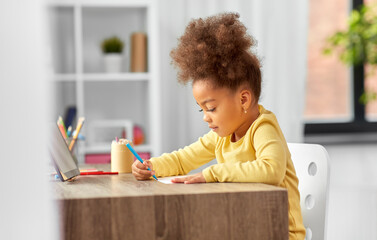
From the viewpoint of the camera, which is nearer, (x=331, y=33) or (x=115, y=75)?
(x=115, y=75)

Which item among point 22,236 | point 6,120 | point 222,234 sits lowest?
point 222,234

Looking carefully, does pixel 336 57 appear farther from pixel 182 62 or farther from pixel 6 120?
pixel 6 120

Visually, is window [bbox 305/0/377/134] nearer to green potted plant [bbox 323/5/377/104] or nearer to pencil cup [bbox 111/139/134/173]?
green potted plant [bbox 323/5/377/104]

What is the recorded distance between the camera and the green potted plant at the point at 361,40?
3.05 meters

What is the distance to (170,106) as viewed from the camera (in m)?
3.03

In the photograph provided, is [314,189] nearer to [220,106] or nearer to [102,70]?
[220,106]

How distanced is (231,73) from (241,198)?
0.38 meters

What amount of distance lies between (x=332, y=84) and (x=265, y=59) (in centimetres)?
51

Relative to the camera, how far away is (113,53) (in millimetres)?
2908

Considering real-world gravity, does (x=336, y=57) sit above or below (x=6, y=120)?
above

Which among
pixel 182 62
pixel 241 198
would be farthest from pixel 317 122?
pixel 241 198

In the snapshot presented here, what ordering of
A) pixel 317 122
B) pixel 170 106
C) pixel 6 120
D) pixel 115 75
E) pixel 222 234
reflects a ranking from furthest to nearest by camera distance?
1. pixel 317 122
2. pixel 170 106
3. pixel 115 75
4. pixel 222 234
5. pixel 6 120

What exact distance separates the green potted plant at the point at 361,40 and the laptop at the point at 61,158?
2.19 m

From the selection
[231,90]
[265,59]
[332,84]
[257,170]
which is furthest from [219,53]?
[332,84]
